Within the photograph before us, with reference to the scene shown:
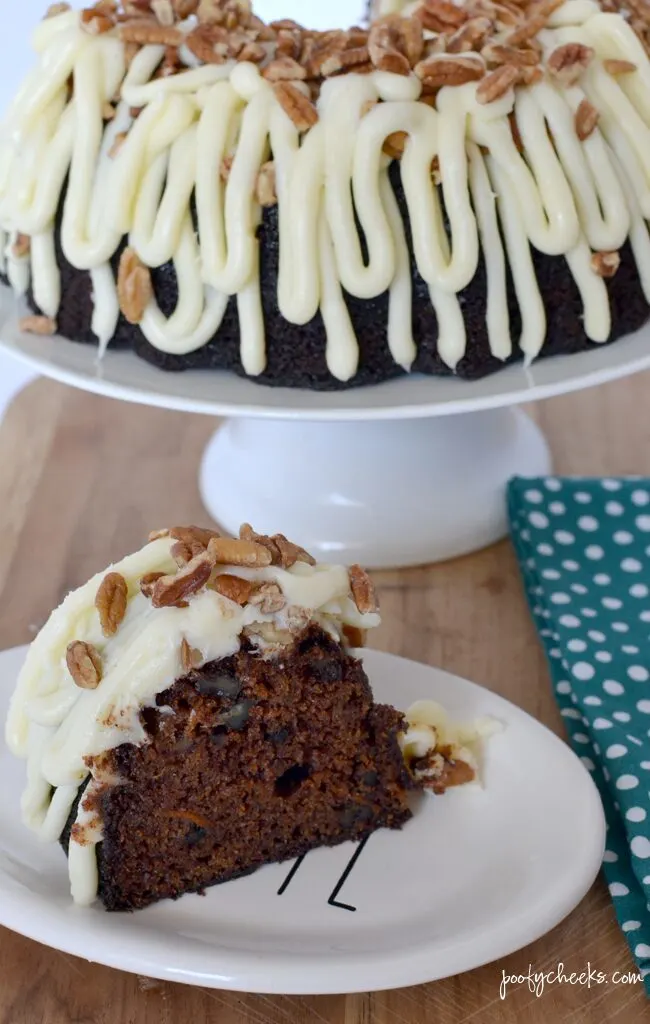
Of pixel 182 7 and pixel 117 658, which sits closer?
pixel 117 658

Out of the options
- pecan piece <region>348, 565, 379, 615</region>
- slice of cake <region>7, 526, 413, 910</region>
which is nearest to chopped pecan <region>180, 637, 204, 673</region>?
slice of cake <region>7, 526, 413, 910</region>

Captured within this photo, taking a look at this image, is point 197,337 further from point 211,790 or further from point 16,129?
point 211,790

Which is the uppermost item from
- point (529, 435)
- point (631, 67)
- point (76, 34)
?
point (76, 34)

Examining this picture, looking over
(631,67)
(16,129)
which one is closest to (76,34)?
(16,129)

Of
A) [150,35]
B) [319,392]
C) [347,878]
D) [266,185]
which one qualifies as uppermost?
[150,35]

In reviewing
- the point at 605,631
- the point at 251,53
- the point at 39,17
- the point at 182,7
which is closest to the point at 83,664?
the point at 605,631

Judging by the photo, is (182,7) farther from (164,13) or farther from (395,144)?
(395,144)

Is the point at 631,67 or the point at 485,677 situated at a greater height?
the point at 631,67
